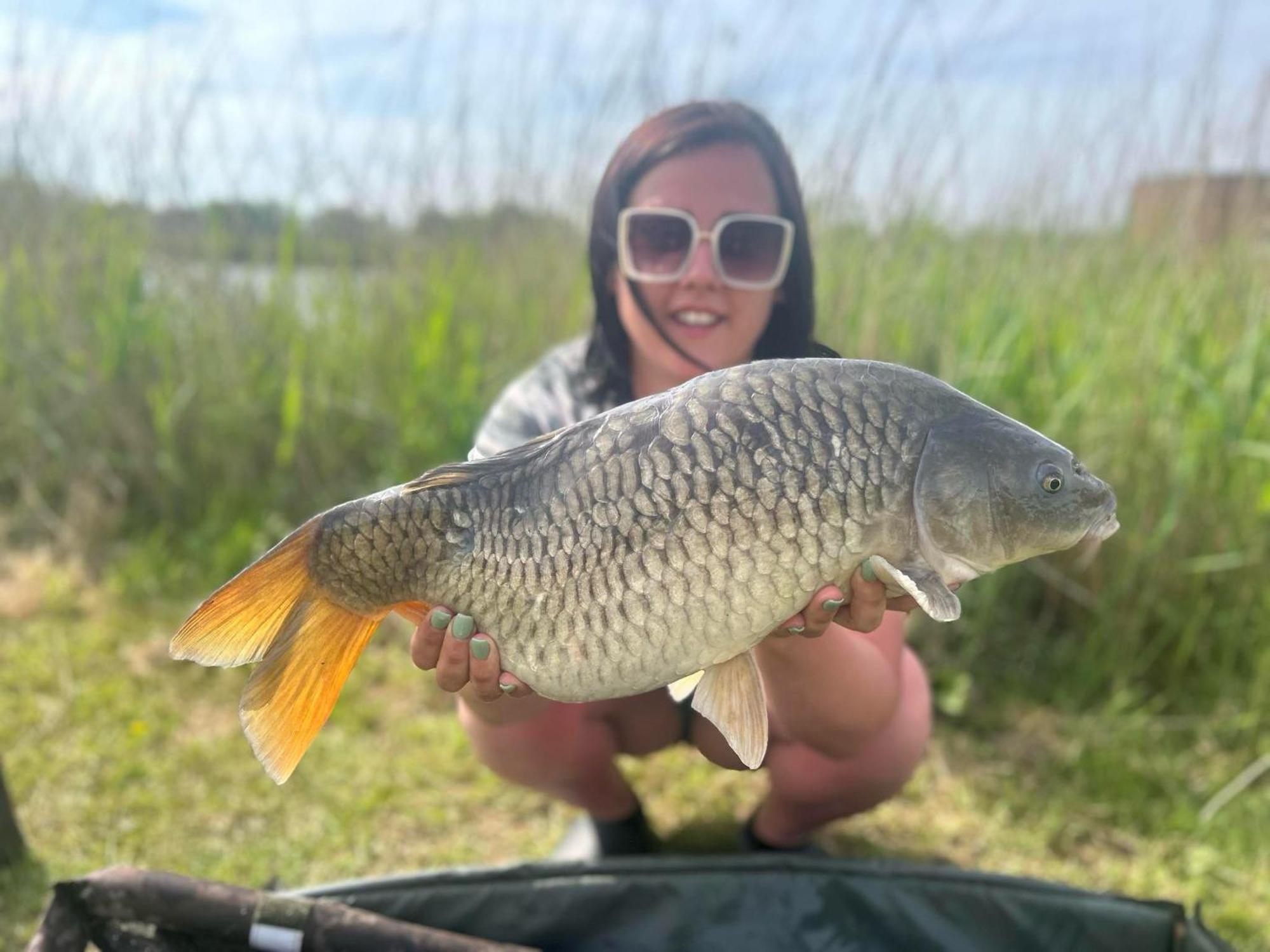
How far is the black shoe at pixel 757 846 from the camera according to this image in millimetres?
1391

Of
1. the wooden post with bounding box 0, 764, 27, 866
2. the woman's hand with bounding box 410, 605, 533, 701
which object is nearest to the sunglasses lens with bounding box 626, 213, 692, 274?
the woman's hand with bounding box 410, 605, 533, 701

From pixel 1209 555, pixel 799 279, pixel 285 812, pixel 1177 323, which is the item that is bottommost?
pixel 285 812

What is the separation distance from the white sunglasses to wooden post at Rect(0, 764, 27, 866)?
41.9 inches

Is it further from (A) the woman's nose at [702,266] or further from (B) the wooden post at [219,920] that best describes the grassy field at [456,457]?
(A) the woman's nose at [702,266]

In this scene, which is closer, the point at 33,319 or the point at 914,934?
the point at 914,934

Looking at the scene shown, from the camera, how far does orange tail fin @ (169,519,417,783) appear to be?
76 centimetres

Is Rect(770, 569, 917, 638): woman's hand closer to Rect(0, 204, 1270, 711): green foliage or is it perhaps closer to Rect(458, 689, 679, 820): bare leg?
Rect(458, 689, 679, 820): bare leg

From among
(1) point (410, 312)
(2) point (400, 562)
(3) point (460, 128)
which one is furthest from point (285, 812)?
(3) point (460, 128)

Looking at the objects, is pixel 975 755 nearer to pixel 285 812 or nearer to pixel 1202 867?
pixel 1202 867

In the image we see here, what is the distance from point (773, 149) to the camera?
1.14 metres

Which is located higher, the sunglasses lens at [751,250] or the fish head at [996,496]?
the sunglasses lens at [751,250]

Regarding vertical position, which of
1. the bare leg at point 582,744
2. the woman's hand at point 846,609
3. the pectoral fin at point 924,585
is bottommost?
the bare leg at point 582,744

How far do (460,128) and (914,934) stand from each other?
7.14 ft

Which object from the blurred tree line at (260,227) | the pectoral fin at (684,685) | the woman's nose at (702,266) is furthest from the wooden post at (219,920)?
the blurred tree line at (260,227)
